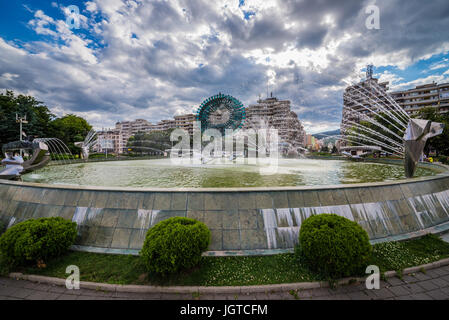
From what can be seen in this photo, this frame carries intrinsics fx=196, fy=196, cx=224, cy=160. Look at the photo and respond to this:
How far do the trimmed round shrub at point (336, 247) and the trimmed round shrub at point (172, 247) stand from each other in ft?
8.63

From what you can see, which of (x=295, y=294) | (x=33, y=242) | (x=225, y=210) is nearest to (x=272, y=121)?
(x=225, y=210)

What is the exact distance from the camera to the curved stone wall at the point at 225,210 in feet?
19.7

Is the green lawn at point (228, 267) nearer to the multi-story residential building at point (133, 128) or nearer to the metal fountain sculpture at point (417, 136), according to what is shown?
the metal fountain sculpture at point (417, 136)

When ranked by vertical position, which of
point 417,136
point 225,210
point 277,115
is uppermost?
point 277,115

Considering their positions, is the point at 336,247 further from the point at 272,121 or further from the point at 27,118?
the point at 272,121

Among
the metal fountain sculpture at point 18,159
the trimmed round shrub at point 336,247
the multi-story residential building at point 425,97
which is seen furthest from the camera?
the multi-story residential building at point 425,97

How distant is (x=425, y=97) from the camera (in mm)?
73562

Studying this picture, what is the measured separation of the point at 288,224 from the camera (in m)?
6.11

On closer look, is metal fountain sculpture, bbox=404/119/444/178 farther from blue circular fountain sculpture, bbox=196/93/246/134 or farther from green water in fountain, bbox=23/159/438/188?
blue circular fountain sculpture, bbox=196/93/246/134

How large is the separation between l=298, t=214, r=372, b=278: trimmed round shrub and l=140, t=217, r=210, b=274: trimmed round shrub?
263 centimetres

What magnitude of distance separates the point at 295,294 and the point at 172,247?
2950 millimetres

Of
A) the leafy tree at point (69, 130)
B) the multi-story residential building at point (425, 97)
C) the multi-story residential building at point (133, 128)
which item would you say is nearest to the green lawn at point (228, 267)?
the leafy tree at point (69, 130)
